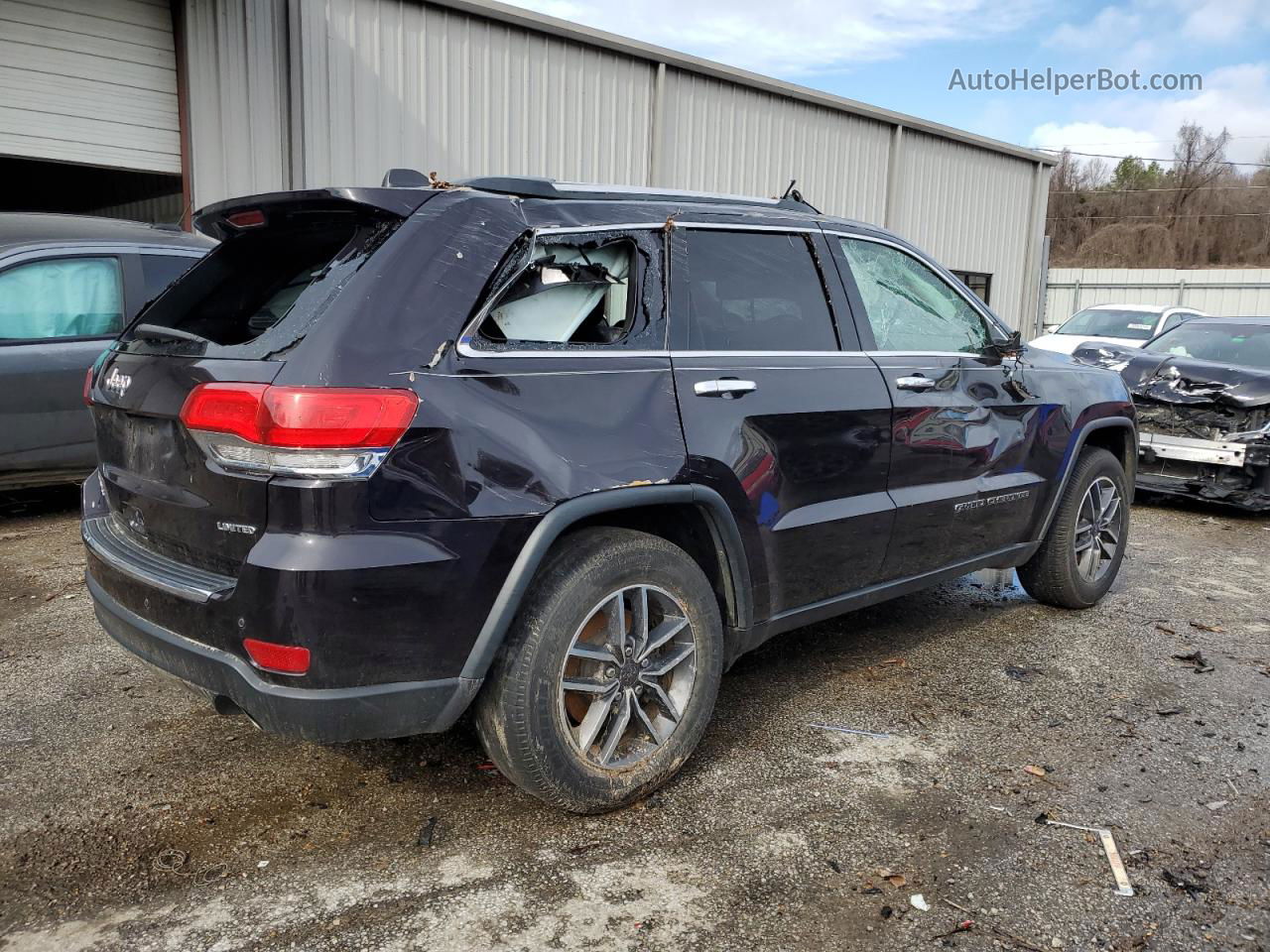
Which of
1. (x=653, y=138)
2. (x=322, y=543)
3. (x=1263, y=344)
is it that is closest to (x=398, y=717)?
(x=322, y=543)

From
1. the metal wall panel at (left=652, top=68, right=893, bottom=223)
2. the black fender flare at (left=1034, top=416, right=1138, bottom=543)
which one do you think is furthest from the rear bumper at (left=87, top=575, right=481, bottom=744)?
the metal wall panel at (left=652, top=68, right=893, bottom=223)

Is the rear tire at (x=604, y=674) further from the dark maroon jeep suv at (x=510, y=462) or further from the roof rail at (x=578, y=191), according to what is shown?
the roof rail at (x=578, y=191)

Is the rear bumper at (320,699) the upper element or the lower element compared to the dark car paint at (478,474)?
lower

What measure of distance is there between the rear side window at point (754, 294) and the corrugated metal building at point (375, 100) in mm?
7381

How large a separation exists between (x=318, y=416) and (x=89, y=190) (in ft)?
41.0

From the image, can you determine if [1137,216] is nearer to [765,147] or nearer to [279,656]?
[765,147]

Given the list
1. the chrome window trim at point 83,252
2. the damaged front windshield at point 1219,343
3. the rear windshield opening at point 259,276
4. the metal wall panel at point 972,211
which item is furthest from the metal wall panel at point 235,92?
the metal wall panel at point 972,211

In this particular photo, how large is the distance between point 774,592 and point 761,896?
42.3 inches

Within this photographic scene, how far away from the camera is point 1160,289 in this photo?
108 feet

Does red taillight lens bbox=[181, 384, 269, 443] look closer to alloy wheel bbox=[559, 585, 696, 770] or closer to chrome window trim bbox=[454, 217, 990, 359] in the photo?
chrome window trim bbox=[454, 217, 990, 359]

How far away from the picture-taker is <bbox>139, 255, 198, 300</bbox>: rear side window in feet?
20.8

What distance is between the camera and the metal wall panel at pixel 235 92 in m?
9.25

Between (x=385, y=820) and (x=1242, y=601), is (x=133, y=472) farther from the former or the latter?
A: (x=1242, y=601)

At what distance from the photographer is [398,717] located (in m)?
2.55
